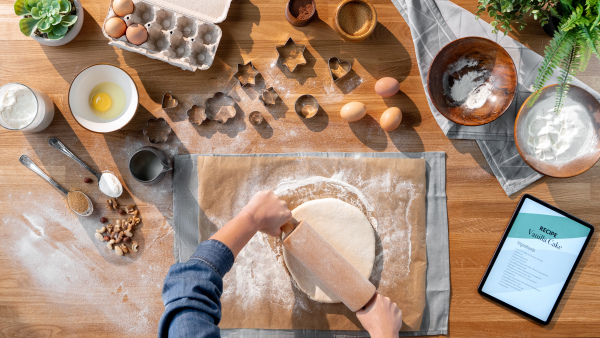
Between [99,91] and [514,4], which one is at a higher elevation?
[514,4]

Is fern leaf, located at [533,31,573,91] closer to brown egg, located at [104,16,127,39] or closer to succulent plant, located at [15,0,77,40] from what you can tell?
brown egg, located at [104,16,127,39]

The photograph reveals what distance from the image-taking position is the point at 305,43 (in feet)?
4.05

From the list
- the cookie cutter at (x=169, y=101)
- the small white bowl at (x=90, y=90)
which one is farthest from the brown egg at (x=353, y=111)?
the small white bowl at (x=90, y=90)

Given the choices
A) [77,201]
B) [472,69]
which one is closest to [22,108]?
[77,201]

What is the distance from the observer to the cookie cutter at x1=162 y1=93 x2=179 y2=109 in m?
1.21

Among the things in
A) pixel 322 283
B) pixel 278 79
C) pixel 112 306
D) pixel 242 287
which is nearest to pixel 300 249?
pixel 322 283

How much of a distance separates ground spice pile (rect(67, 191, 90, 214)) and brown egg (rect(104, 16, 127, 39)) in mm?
519

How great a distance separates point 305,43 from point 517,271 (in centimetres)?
104

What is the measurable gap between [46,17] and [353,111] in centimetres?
101

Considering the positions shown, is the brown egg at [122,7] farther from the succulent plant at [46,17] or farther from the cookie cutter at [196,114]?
the cookie cutter at [196,114]

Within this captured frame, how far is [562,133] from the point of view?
3.77 feet

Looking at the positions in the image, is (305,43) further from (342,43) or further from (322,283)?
(322,283)

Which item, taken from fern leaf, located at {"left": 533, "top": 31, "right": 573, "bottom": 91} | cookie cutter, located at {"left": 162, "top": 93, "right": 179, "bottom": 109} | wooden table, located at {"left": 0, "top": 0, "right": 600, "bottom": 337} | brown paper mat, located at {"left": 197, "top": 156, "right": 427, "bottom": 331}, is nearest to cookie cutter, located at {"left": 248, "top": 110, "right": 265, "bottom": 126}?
wooden table, located at {"left": 0, "top": 0, "right": 600, "bottom": 337}

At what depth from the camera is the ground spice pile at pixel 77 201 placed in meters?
1.18
